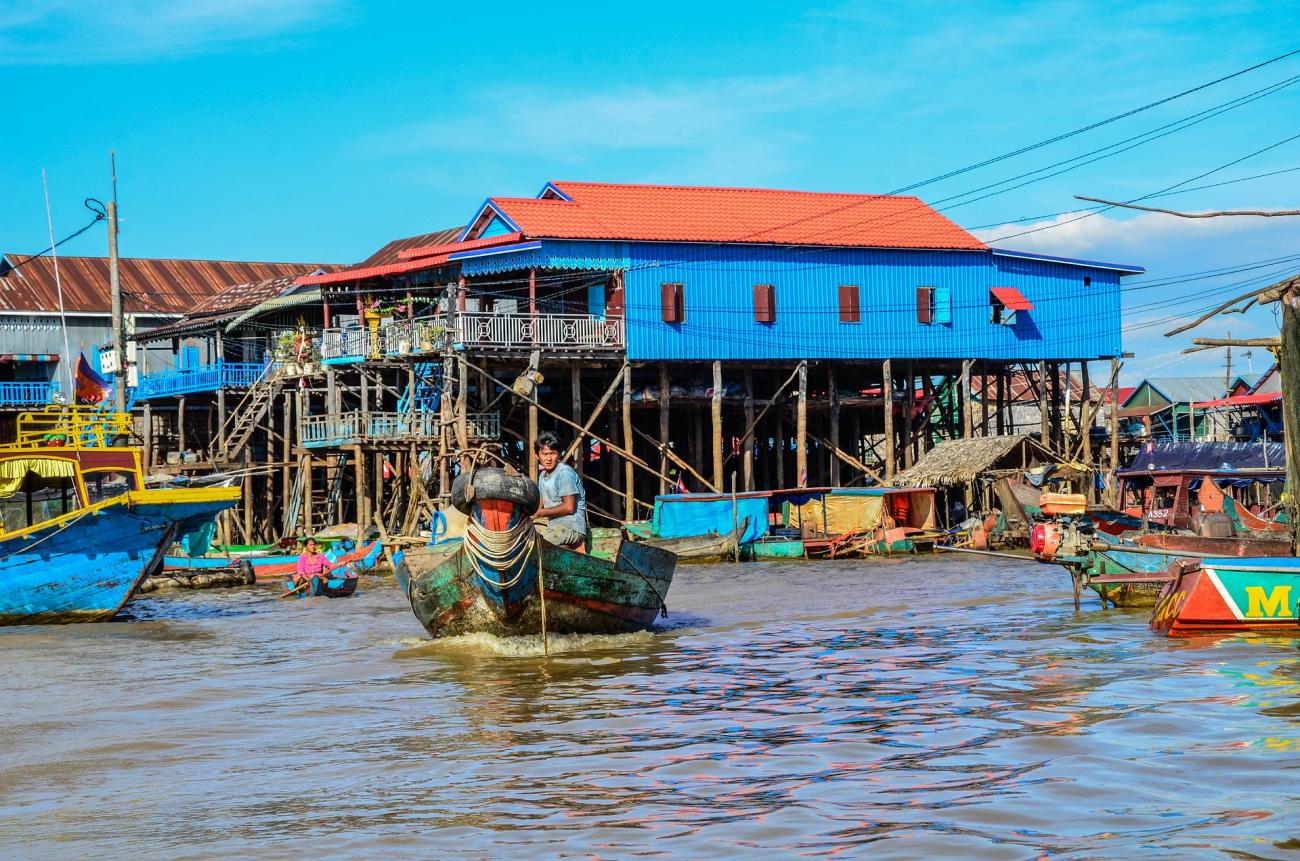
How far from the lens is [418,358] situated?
1270 inches

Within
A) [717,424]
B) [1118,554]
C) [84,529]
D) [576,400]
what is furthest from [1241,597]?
[576,400]

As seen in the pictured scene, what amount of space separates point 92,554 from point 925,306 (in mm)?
23597

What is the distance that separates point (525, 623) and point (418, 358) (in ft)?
62.2

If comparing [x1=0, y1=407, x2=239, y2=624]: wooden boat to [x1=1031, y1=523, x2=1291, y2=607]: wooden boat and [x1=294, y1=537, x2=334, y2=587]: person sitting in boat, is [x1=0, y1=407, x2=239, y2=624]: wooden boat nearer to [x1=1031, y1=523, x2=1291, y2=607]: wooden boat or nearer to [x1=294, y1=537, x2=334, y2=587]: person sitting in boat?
[x1=294, y1=537, x2=334, y2=587]: person sitting in boat

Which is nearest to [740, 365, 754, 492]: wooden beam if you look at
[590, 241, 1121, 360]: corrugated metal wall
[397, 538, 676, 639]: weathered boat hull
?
[590, 241, 1121, 360]: corrugated metal wall

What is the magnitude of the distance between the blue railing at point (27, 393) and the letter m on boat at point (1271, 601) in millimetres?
37391

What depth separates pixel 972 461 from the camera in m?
33.3

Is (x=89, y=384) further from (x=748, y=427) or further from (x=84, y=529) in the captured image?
(x=748, y=427)

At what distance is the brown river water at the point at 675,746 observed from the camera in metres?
6.81

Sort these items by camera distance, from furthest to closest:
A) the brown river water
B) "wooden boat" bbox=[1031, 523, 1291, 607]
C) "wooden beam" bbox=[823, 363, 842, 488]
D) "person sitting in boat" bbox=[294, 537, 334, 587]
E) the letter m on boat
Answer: "wooden beam" bbox=[823, 363, 842, 488] → "person sitting in boat" bbox=[294, 537, 334, 587] → "wooden boat" bbox=[1031, 523, 1291, 607] → the letter m on boat → the brown river water

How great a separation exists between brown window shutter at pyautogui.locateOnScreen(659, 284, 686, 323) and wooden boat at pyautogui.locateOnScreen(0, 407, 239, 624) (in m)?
15.7

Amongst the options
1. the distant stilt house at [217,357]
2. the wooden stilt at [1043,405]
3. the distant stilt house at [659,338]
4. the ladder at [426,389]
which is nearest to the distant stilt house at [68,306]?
the distant stilt house at [217,357]

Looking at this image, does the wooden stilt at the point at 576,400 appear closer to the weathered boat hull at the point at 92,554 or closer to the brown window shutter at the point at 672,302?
the brown window shutter at the point at 672,302

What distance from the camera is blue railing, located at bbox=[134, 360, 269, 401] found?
39500mm
